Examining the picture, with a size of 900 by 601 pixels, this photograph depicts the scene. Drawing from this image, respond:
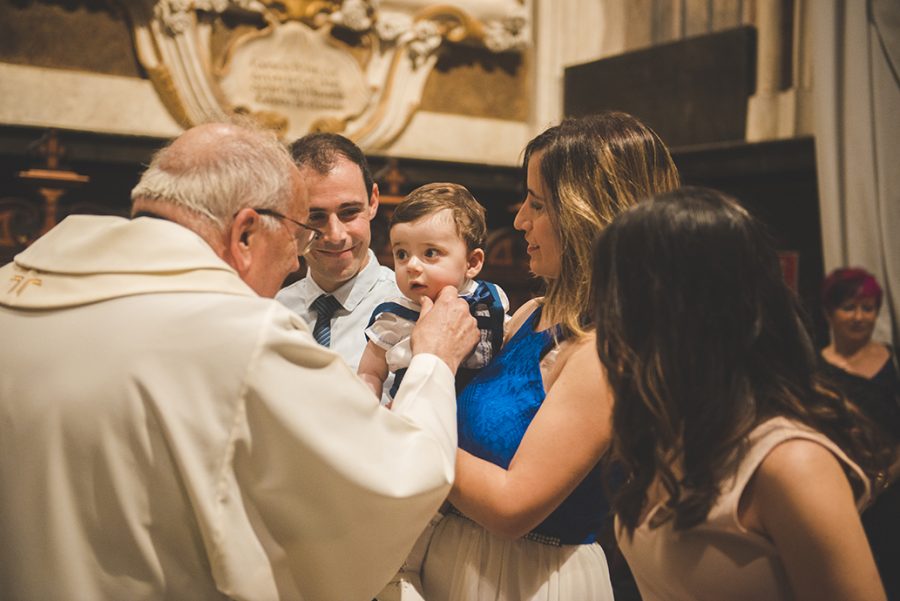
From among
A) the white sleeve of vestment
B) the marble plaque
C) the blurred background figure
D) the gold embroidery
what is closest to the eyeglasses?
the white sleeve of vestment

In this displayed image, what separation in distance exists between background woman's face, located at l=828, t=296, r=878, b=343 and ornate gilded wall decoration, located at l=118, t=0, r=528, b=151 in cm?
325

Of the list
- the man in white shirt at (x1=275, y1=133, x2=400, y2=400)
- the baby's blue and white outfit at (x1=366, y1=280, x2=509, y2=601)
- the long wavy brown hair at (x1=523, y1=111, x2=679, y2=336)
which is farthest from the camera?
the man in white shirt at (x1=275, y1=133, x2=400, y2=400)

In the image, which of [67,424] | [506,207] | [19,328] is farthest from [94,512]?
[506,207]

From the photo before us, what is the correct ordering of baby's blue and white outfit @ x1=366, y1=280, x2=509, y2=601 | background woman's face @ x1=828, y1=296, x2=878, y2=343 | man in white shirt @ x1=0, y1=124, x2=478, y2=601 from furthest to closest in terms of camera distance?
background woman's face @ x1=828, y1=296, x2=878, y2=343, baby's blue and white outfit @ x1=366, y1=280, x2=509, y2=601, man in white shirt @ x1=0, y1=124, x2=478, y2=601

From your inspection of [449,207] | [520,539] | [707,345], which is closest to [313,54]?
[449,207]

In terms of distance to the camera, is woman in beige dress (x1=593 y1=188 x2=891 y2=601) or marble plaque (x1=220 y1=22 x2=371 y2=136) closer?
woman in beige dress (x1=593 y1=188 x2=891 y2=601)

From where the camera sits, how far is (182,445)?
1585mm

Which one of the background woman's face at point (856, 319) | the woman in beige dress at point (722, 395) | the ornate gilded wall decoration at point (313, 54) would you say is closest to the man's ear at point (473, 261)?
the woman in beige dress at point (722, 395)

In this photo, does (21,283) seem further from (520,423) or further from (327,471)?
(520,423)

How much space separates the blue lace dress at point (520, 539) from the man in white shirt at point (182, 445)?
0.88 ft

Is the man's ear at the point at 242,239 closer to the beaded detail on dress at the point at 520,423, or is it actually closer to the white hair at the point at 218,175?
the white hair at the point at 218,175

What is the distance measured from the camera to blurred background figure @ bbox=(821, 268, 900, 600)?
4.02 meters

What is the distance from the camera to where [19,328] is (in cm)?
171

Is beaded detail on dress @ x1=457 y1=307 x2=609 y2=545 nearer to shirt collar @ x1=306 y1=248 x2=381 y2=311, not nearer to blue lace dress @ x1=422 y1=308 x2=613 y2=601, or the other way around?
blue lace dress @ x1=422 y1=308 x2=613 y2=601
